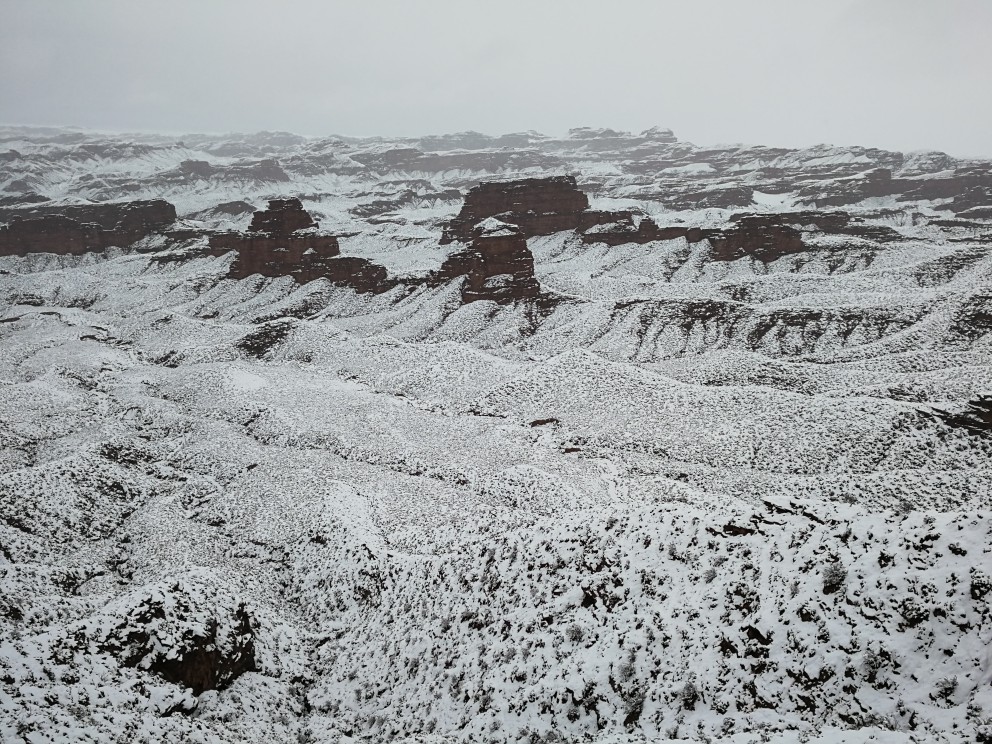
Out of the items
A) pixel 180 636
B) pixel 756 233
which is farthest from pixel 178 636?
pixel 756 233

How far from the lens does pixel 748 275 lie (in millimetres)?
62312

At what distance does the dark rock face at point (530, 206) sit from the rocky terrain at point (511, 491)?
11460 millimetres

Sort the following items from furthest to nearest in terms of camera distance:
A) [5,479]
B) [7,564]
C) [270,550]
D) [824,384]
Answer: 1. [824,384]
2. [5,479]
3. [270,550]
4. [7,564]

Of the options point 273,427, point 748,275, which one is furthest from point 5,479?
point 748,275

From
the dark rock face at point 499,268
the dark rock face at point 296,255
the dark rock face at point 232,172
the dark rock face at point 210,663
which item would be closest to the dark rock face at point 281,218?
the dark rock face at point 296,255

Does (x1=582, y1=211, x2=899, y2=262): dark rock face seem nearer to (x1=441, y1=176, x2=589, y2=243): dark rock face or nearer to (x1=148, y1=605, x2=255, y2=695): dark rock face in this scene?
(x1=441, y1=176, x2=589, y2=243): dark rock face

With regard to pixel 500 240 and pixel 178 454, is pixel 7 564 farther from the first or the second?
pixel 500 240

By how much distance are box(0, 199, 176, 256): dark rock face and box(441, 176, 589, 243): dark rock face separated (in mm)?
56162

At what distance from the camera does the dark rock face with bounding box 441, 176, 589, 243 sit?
89.8 m

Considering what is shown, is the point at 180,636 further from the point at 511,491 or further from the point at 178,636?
the point at 511,491

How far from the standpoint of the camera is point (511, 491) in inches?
1092

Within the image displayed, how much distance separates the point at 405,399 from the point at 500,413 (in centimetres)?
788

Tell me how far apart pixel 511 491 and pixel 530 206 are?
233ft

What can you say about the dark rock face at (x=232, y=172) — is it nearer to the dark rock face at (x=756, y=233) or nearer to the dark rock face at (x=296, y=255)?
the dark rock face at (x=296, y=255)
